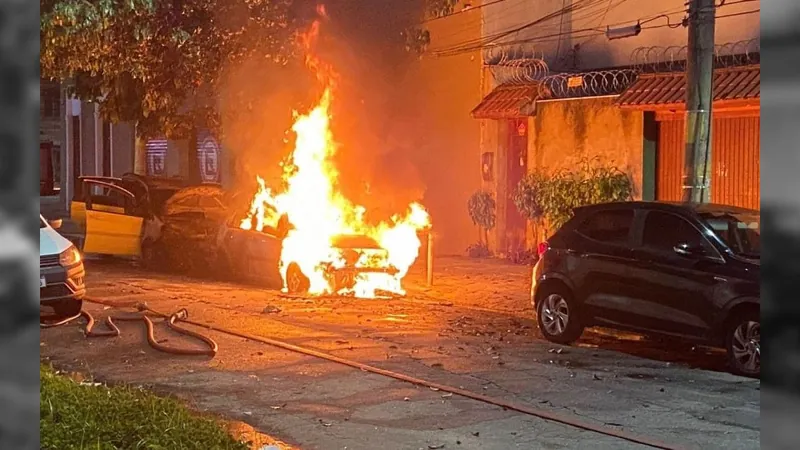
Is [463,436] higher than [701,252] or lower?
lower

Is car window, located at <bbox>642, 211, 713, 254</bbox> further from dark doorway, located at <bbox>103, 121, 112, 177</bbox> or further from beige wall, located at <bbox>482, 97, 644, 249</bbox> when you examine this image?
dark doorway, located at <bbox>103, 121, 112, 177</bbox>

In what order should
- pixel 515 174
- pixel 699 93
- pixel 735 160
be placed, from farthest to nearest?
1. pixel 515 174
2. pixel 735 160
3. pixel 699 93

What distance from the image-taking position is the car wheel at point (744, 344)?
9031 mm

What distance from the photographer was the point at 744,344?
359 inches

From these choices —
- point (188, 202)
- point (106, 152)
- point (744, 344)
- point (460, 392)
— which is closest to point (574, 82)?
point (188, 202)

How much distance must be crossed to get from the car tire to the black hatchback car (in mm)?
11

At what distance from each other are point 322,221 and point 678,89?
5824mm

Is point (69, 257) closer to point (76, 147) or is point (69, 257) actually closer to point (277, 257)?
point (277, 257)

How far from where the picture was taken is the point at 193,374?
362 inches

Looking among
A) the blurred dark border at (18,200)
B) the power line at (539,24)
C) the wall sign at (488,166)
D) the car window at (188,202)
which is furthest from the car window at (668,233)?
the wall sign at (488,166)

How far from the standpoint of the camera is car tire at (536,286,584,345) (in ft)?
35.4

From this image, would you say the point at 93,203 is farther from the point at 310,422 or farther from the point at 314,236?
the point at 310,422

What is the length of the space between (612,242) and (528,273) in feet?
22.9

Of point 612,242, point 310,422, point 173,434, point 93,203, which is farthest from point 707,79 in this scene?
point 93,203
